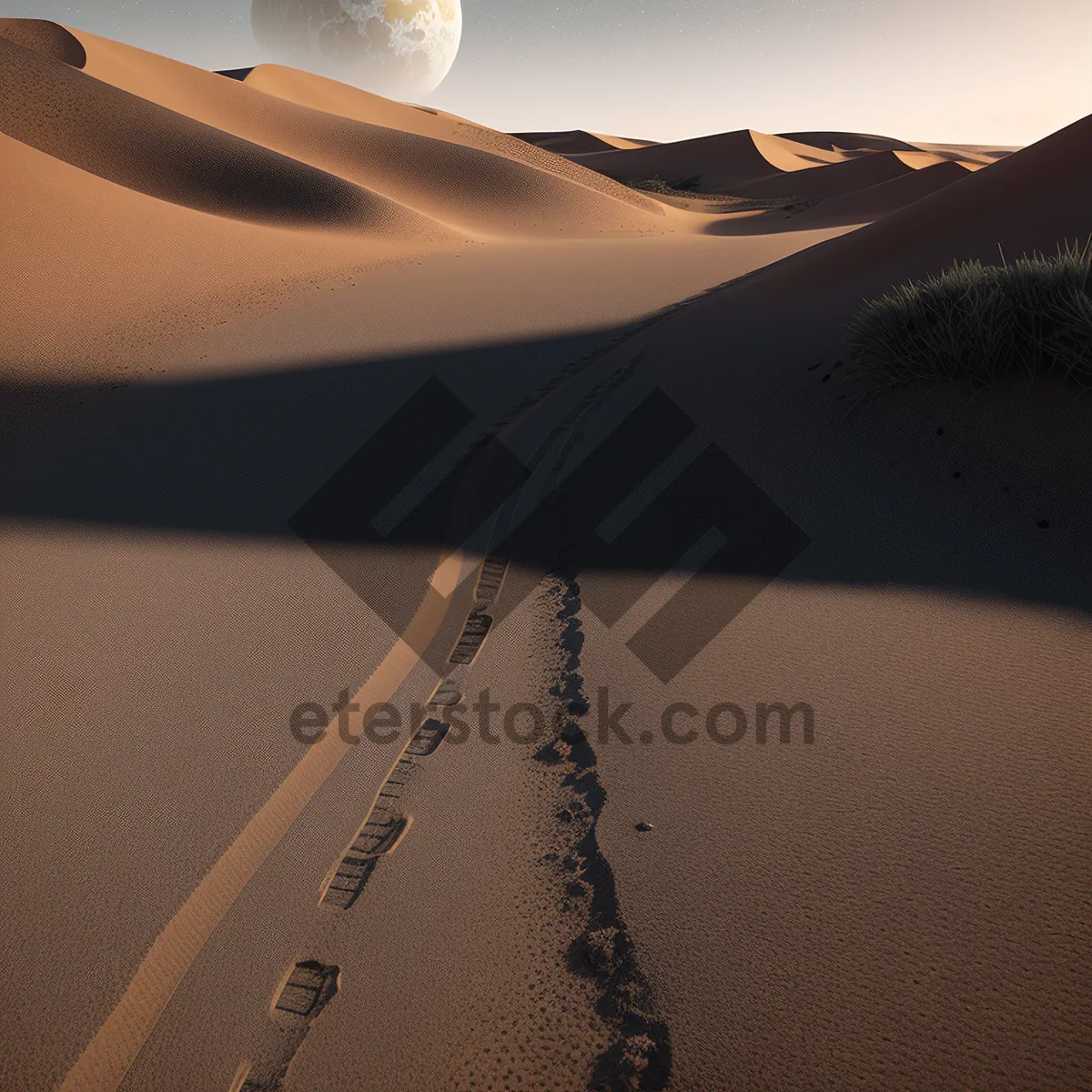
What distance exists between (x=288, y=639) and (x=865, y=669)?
2.37 metres

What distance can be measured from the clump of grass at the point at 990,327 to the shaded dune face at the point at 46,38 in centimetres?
2640

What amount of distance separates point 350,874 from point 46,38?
32098mm

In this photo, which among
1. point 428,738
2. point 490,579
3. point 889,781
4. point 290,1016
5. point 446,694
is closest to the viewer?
point 290,1016

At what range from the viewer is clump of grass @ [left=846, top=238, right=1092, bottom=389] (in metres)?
4.55

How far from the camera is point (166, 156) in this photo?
18.6 m

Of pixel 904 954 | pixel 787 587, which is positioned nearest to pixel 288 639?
pixel 787 587

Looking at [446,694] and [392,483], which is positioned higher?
[392,483]

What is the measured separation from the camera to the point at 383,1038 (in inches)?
71.5

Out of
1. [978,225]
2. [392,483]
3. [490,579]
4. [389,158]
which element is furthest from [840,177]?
[490,579]

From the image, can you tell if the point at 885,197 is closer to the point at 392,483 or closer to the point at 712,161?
the point at 712,161

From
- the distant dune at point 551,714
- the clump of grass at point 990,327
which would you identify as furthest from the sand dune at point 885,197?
the clump of grass at point 990,327

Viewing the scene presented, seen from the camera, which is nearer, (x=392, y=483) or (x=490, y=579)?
(x=490, y=579)

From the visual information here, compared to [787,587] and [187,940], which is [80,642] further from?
[787,587]

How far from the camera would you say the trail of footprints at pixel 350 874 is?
179cm
